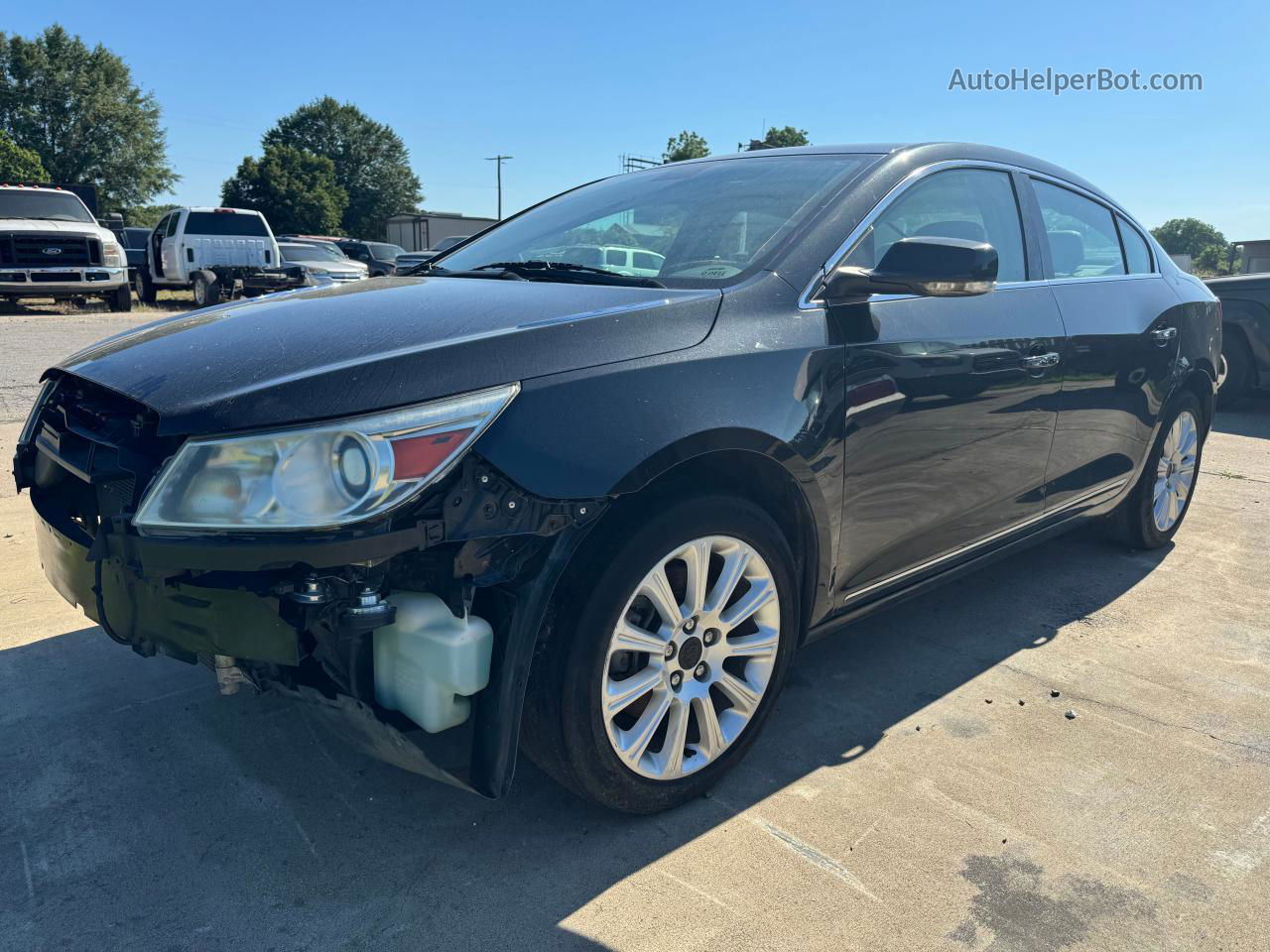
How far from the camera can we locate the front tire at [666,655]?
1.98 meters

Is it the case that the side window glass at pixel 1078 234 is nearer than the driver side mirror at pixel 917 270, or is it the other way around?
the driver side mirror at pixel 917 270

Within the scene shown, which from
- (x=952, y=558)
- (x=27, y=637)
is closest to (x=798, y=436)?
(x=952, y=558)

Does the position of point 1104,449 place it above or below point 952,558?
above

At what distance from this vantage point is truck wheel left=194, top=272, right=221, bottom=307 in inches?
610

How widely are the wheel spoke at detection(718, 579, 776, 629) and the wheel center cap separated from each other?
0.09 meters

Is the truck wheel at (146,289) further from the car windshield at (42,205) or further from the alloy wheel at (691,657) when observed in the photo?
the alloy wheel at (691,657)

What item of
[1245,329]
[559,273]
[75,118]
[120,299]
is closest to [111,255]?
[120,299]

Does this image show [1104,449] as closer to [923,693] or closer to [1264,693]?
[1264,693]

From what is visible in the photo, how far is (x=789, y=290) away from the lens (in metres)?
2.38

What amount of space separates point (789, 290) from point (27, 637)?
2813 mm

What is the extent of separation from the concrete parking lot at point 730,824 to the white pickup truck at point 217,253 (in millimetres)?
14073

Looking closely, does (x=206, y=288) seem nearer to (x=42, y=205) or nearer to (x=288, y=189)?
(x=42, y=205)

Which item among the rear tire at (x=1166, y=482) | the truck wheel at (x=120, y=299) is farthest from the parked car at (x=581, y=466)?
the truck wheel at (x=120, y=299)

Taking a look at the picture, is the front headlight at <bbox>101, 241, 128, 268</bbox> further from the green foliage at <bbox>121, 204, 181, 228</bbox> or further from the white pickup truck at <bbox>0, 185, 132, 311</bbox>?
the green foliage at <bbox>121, 204, 181, 228</bbox>
